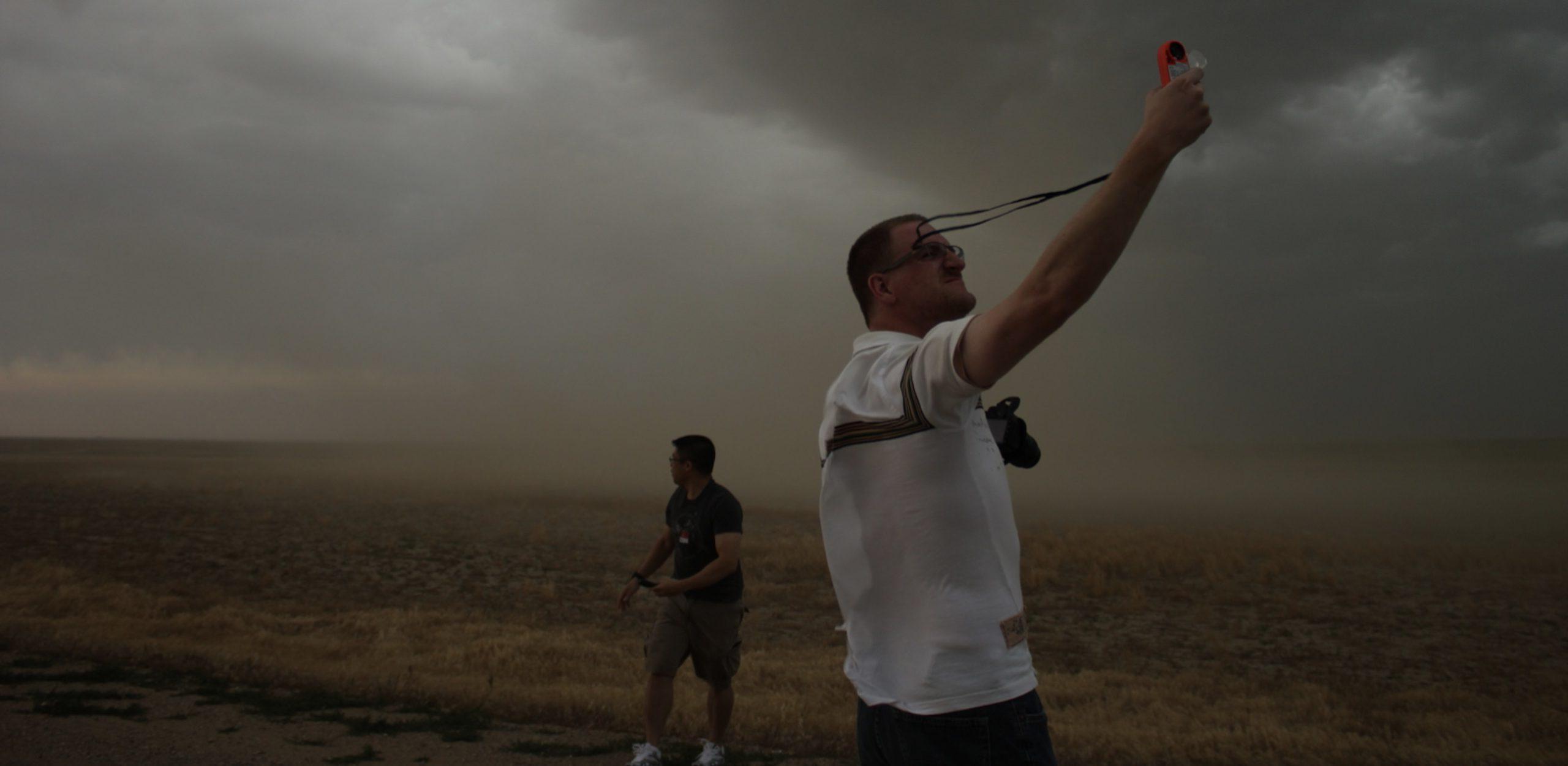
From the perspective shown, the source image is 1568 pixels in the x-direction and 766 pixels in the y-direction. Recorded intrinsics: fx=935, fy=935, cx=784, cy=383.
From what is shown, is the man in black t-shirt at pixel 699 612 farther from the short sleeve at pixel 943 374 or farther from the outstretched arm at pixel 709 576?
the short sleeve at pixel 943 374

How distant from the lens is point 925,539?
2.06 meters

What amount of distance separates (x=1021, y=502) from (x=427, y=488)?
2074 inches

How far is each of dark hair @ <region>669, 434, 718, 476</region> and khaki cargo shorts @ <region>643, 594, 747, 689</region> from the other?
937mm

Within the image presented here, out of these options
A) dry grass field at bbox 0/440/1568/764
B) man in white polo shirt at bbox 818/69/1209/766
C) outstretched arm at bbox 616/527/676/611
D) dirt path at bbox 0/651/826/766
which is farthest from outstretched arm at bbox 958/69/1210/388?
dry grass field at bbox 0/440/1568/764

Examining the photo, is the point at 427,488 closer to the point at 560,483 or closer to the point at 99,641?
the point at 560,483

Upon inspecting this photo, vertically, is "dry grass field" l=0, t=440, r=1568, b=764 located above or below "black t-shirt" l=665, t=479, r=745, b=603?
below

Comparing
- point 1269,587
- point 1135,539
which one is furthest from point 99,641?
point 1135,539

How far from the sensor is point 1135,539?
114 ft

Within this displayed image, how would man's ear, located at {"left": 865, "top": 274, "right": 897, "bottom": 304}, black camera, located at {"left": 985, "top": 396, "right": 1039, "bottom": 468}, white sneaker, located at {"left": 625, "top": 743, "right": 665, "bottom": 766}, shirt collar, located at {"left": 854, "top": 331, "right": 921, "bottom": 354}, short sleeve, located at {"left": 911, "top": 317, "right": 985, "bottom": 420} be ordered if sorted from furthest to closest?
white sneaker, located at {"left": 625, "top": 743, "right": 665, "bottom": 766}, black camera, located at {"left": 985, "top": 396, "right": 1039, "bottom": 468}, man's ear, located at {"left": 865, "top": 274, "right": 897, "bottom": 304}, shirt collar, located at {"left": 854, "top": 331, "right": 921, "bottom": 354}, short sleeve, located at {"left": 911, "top": 317, "right": 985, "bottom": 420}

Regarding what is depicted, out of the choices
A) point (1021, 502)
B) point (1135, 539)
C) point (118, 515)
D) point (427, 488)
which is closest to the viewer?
point (118, 515)

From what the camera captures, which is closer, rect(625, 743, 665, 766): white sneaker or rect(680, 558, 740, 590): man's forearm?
rect(625, 743, 665, 766): white sneaker

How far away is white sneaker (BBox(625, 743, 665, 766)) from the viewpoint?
20.2 ft

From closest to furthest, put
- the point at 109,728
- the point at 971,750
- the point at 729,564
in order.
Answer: the point at 971,750 → the point at 729,564 → the point at 109,728

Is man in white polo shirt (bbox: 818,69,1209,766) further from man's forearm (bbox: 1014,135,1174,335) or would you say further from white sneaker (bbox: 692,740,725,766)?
white sneaker (bbox: 692,740,725,766)
